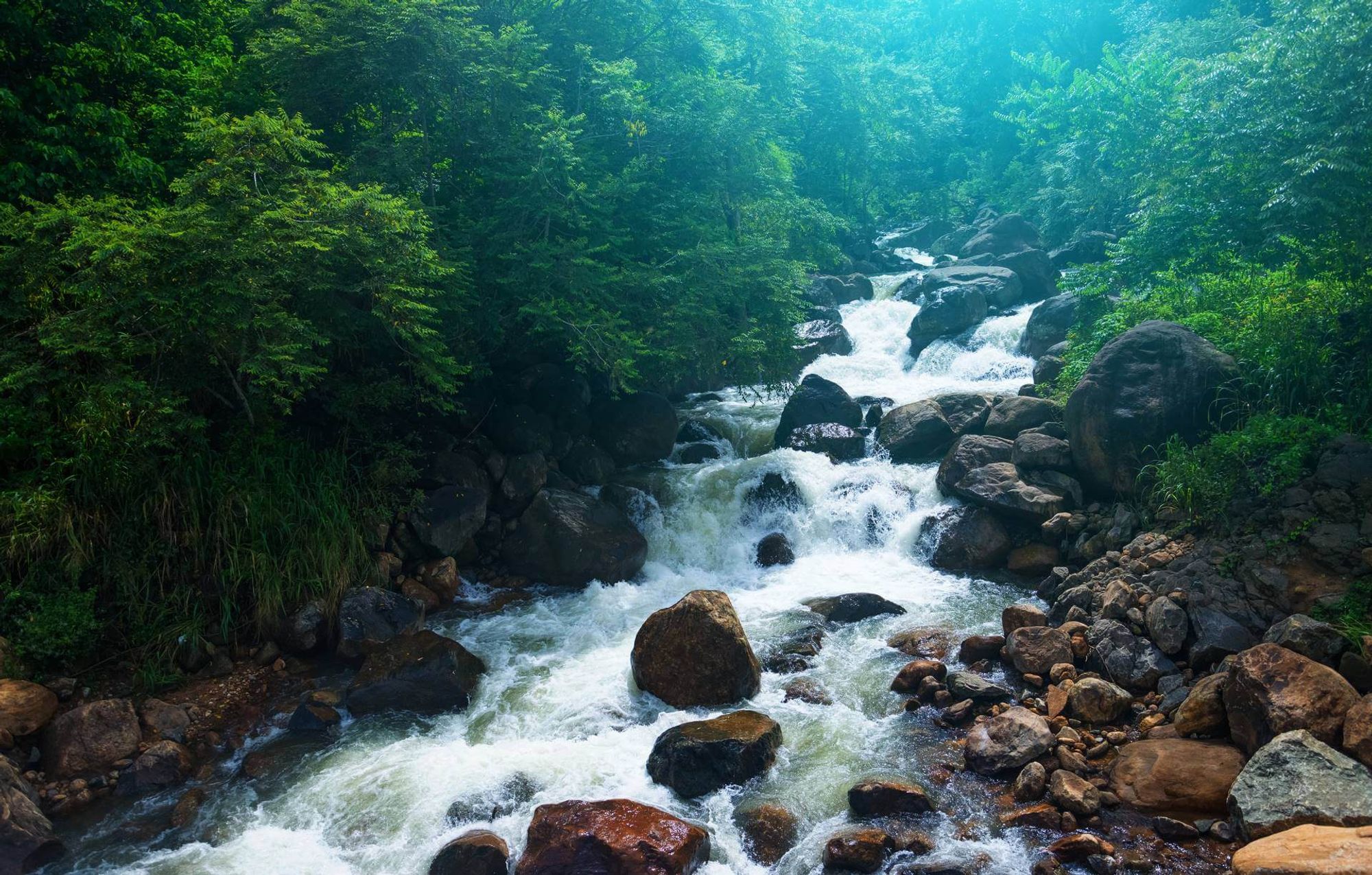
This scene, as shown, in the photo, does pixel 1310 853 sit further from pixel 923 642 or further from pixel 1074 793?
pixel 923 642

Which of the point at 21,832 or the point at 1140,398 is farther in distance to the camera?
the point at 1140,398

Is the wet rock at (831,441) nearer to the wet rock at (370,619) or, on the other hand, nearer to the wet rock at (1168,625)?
the wet rock at (1168,625)

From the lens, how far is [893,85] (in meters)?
33.3

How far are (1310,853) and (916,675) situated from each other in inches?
142

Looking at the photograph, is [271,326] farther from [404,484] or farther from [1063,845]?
[1063,845]

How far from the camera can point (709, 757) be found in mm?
6766

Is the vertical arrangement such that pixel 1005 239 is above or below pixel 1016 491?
above

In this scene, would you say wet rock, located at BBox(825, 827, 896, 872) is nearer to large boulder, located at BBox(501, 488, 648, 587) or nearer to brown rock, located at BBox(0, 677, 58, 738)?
large boulder, located at BBox(501, 488, 648, 587)

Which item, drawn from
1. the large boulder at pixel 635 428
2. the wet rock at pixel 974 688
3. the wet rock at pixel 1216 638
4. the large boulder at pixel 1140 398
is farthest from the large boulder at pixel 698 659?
the large boulder at pixel 635 428

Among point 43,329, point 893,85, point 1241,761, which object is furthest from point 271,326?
point 893,85

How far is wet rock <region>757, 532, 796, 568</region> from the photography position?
11828mm

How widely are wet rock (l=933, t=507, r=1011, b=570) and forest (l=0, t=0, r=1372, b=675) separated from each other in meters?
2.07

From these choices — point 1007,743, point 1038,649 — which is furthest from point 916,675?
point 1007,743

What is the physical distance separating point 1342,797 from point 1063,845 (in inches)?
68.5
